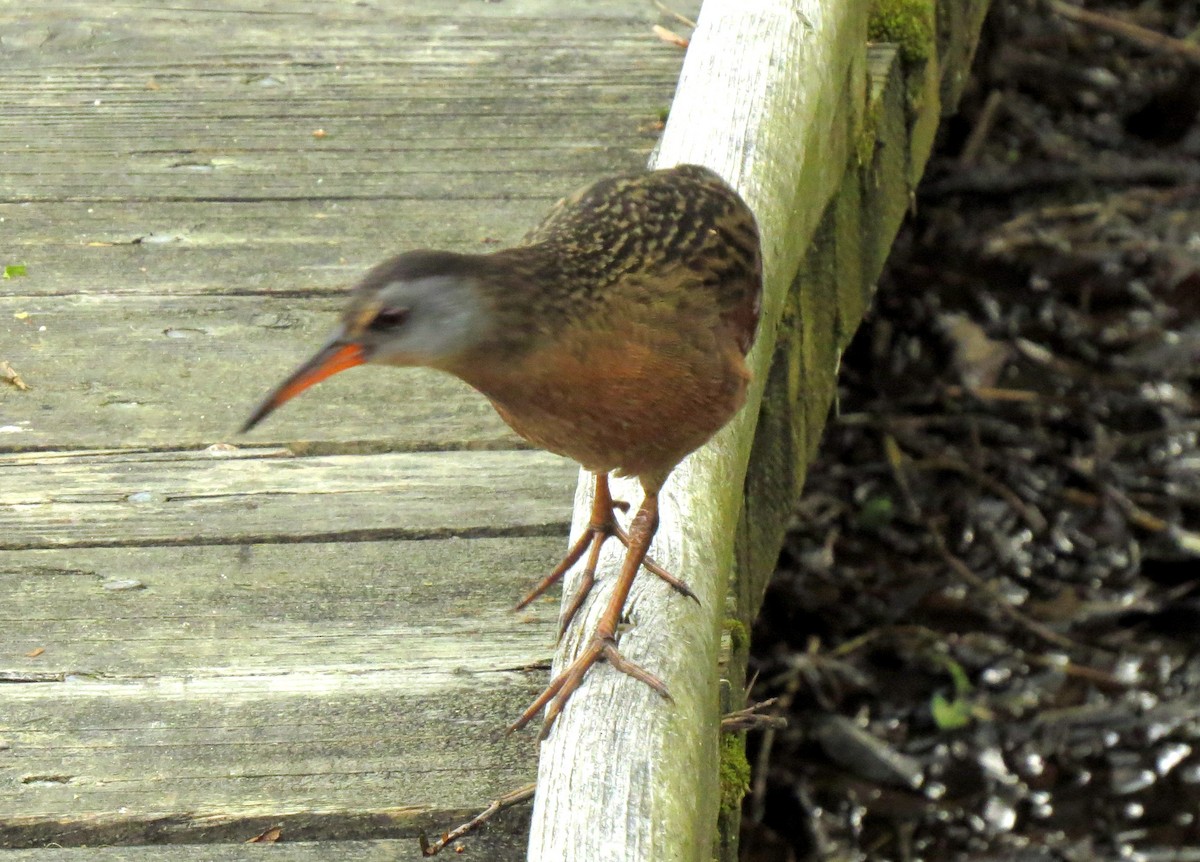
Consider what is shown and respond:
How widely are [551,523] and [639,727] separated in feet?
3.37

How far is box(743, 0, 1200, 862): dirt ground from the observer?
16.0ft

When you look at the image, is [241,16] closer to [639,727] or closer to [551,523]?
[551,523]

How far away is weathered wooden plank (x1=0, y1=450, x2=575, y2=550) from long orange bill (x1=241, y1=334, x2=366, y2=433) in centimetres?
99

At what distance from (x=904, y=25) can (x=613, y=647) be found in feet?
8.01

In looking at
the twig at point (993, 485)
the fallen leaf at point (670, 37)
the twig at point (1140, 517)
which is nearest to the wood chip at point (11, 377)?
the fallen leaf at point (670, 37)

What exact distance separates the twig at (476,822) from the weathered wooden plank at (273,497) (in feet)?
2.47

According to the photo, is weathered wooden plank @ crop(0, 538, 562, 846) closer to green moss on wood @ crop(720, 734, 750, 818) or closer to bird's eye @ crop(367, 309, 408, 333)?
green moss on wood @ crop(720, 734, 750, 818)

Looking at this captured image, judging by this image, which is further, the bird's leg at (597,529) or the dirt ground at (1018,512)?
the dirt ground at (1018,512)

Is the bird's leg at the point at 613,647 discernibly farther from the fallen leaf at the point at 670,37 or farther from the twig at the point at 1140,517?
the twig at the point at 1140,517

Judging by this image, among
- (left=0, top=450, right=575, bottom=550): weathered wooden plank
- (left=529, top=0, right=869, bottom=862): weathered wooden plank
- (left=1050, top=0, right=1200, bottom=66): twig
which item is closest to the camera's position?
(left=529, top=0, right=869, bottom=862): weathered wooden plank

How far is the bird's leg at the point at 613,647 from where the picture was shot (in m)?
2.32

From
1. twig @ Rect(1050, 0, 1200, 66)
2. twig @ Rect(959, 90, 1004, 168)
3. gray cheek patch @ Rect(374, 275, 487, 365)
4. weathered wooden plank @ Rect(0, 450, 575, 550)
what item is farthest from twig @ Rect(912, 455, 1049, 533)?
gray cheek patch @ Rect(374, 275, 487, 365)

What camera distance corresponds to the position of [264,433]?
3.43 m

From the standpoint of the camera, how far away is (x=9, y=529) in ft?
10.3
